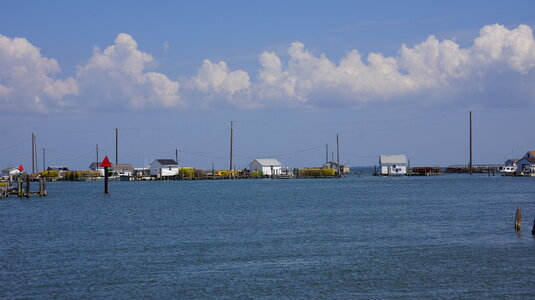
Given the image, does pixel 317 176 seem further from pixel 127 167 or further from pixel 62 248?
pixel 62 248

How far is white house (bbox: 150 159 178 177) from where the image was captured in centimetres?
15038

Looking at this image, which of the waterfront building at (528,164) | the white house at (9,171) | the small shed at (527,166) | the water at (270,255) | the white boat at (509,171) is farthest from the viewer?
the white house at (9,171)

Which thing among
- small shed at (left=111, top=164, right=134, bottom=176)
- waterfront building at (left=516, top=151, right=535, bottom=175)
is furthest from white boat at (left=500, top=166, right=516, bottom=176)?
small shed at (left=111, top=164, right=134, bottom=176)

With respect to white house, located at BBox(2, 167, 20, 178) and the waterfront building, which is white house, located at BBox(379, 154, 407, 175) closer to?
the waterfront building

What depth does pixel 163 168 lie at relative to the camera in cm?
15025

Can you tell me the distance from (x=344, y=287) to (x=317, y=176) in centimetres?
14303

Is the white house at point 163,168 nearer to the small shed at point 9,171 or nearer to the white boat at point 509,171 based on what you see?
the small shed at point 9,171

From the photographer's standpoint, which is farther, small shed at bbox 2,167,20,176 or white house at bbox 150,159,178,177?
small shed at bbox 2,167,20,176

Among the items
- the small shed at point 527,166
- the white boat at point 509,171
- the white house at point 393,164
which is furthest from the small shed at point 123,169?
the small shed at point 527,166

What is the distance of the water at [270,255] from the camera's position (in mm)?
22547

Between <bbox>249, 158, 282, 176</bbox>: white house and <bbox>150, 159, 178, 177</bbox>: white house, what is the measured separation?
64.4ft

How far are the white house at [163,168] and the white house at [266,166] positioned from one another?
773 inches

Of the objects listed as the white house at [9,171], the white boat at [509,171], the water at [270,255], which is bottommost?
the water at [270,255]

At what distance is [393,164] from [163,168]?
185 feet
